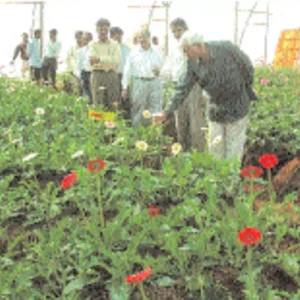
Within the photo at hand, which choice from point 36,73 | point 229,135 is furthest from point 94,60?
point 36,73

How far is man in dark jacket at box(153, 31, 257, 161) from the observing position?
5764 mm

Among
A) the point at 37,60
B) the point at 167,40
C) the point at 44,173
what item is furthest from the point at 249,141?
the point at 167,40

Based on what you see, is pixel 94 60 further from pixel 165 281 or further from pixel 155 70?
pixel 165 281

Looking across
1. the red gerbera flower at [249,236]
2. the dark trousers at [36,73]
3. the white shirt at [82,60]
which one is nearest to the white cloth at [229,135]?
the red gerbera flower at [249,236]

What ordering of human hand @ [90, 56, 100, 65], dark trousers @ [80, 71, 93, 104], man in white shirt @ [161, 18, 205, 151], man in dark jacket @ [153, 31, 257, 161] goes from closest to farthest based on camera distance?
man in dark jacket @ [153, 31, 257, 161] < man in white shirt @ [161, 18, 205, 151] < human hand @ [90, 56, 100, 65] < dark trousers @ [80, 71, 93, 104]

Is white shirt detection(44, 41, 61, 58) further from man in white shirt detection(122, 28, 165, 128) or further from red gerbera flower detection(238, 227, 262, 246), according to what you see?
red gerbera flower detection(238, 227, 262, 246)

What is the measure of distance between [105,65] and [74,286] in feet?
21.0

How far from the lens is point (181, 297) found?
348cm

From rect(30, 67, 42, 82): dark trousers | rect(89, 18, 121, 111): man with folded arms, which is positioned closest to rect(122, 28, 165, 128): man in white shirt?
rect(89, 18, 121, 111): man with folded arms

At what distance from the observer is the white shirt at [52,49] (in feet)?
57.3

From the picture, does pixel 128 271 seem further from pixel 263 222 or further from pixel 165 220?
pixel 263 222

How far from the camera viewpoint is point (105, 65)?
31.7ft

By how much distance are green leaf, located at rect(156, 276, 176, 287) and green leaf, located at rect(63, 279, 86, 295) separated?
1.34ft

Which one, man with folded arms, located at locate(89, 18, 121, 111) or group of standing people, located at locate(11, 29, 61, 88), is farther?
group of standing people, located at locate(11, 29, 61, 88)
